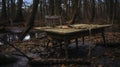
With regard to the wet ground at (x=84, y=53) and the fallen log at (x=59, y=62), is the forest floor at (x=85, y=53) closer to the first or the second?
the wet ground at (x=84, y=53)

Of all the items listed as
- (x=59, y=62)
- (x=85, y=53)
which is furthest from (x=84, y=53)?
(x=59, y=62)

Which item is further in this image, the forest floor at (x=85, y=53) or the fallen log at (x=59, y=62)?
the forest floor at (x=85, y=53)

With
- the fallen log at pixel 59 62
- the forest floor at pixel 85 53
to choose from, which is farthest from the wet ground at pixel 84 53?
the fallen log at pixel 59 62

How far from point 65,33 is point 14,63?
89.9 inches

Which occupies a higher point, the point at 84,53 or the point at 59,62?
the point at 59,62

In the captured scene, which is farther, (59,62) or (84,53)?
(84,53)

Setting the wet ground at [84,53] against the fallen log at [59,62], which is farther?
the wet ground at [84,53]

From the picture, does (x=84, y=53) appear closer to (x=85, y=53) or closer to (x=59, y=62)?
(x=85, y=53)

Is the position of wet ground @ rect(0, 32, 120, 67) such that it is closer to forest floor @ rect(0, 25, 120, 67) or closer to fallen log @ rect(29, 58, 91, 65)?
forest floor @ rect(0, 25, 120, 67)

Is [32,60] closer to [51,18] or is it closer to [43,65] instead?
[43,65]

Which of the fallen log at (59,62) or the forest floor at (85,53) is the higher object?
the fallen log at (59,62)

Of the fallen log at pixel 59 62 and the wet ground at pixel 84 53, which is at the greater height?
the fallen log at pixel 59 62

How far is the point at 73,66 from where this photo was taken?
8305mm

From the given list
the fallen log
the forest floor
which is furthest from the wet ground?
the fallen log
